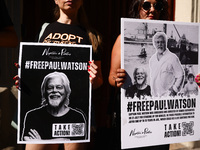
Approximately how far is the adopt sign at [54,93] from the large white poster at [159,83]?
207mm

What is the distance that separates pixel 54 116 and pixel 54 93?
0.12 meters

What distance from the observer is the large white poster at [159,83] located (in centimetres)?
118

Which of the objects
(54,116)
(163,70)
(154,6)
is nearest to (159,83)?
(163,70)

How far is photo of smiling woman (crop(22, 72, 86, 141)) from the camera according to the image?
3.75 ft

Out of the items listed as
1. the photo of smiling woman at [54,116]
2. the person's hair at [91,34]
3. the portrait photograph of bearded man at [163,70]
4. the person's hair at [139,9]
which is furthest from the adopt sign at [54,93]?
the person's hair at [139,9]

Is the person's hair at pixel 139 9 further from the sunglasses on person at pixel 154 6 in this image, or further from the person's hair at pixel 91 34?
Result: the person's hair at pixel 91 34

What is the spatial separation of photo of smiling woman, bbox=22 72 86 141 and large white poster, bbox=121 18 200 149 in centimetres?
26

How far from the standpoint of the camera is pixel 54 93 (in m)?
1.16

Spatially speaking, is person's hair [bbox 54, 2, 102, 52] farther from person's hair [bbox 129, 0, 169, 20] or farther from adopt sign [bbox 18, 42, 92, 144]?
person's hair [bbox 129, 0, 169, 20]

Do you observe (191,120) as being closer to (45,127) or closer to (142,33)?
(142,33)

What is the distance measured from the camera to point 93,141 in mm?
3254

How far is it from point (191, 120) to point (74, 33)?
84 cm

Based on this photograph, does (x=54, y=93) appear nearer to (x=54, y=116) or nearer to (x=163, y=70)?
(x=54, y=116)

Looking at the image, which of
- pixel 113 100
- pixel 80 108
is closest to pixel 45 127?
pixel 80 108
